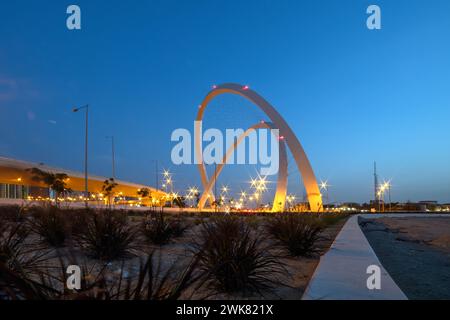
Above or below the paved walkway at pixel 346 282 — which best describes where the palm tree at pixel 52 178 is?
above

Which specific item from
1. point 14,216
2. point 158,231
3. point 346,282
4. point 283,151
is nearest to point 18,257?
point 158,231

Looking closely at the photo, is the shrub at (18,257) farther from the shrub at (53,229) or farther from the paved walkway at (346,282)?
the paved walkway at (346,282)

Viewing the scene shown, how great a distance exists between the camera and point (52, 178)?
56.2m

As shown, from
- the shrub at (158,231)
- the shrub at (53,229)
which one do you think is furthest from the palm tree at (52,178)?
the shrub at (158,231)

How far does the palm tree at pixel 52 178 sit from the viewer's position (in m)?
56.0

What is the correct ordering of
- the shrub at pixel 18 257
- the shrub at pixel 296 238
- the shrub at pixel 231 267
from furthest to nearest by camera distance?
the shrub at pixel 296 238
the shrub at pixel 231 267
the shrub at pixel 18 257

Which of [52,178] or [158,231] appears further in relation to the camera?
[52,178]

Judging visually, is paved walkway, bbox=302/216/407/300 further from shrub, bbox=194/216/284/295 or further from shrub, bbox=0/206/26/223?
shrub, bbox=0/206/26/223

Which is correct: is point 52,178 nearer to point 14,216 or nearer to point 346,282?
point 14,216

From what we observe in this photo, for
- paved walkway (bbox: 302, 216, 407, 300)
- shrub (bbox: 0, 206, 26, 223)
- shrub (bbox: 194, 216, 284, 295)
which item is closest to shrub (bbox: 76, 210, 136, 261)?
shrub (bbox: 194, 216, 284, 295)

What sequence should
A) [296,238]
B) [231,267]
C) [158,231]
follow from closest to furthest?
1. [231,267]
2. [296,238]
3. [158,231]
